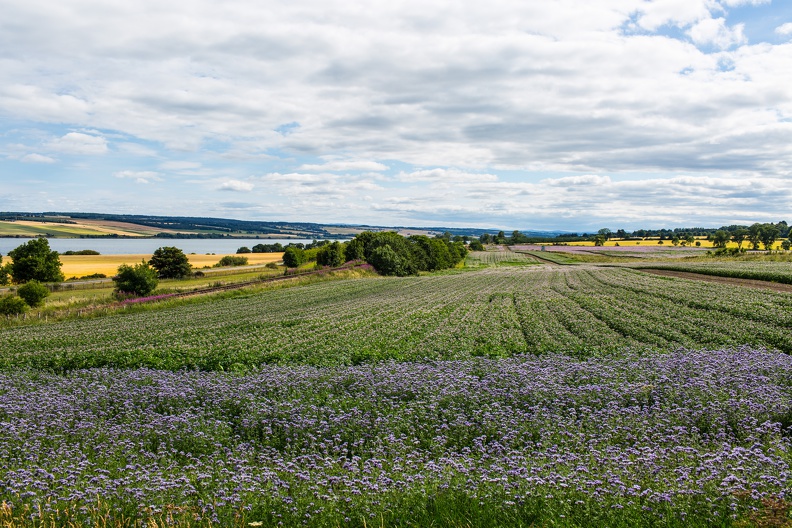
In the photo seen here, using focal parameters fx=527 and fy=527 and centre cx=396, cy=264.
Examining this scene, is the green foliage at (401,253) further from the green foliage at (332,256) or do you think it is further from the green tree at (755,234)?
the green tree at (755,234)

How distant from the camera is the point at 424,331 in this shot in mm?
23797

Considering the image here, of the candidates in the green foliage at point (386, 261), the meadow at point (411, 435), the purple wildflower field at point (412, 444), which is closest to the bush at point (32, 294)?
the meadow at point (411, 435)

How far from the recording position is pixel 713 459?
22.9 ft

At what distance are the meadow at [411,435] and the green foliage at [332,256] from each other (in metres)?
80.8

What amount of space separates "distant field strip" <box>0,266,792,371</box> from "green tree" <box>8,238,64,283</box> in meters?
44.4

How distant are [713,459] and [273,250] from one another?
171621 millimetres

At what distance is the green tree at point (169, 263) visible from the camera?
8544cm

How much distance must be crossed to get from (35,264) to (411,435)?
7726 centimetres

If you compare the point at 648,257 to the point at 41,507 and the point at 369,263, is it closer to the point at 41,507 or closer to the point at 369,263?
the point at 369,263

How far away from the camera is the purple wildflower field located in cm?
605

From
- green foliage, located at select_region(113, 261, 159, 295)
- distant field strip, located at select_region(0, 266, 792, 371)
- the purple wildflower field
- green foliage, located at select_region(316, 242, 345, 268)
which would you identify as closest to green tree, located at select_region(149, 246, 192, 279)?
green foliage, located at select_region(316, 242, 345, 268)

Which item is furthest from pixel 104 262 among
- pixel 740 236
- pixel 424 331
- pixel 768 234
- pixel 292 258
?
pixel 740 236

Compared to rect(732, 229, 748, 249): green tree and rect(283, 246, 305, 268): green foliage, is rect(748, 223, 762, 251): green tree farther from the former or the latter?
rect(283, 246, 305, 268): green foliage

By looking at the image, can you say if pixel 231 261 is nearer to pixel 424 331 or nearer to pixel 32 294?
pixel 32 294
